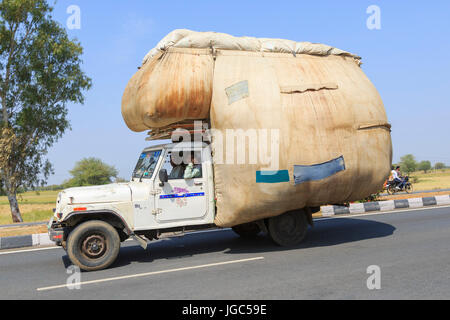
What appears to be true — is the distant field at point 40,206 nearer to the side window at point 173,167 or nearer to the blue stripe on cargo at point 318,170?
the side window at point 173,167

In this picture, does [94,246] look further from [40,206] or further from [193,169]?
[40,206]

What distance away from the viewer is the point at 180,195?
708cm

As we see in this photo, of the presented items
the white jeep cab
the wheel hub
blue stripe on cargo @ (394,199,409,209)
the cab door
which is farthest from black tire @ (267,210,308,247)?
A: blue stripe on cargo @ (394,199,409,209)

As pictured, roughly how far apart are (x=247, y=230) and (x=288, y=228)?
1.29 m

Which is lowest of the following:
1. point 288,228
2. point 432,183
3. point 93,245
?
point 432,183

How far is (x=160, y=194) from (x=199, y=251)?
5.20 feet

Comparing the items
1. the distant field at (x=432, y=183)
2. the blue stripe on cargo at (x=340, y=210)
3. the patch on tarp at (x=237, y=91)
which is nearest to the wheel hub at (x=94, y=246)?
the patch on tarp at (x=237, y=91)

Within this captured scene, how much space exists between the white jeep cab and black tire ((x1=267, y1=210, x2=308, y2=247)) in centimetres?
8

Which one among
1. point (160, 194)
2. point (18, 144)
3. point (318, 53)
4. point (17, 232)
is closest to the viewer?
point (160, 194)

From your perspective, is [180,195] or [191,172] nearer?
[180,195]

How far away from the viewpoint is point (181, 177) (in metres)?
7.16

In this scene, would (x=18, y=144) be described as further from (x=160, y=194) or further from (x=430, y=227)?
(x=430, y=227)

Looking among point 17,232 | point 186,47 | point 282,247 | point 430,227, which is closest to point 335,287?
point 282,247

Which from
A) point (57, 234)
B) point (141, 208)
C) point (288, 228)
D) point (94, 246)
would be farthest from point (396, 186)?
point (57, 234)
